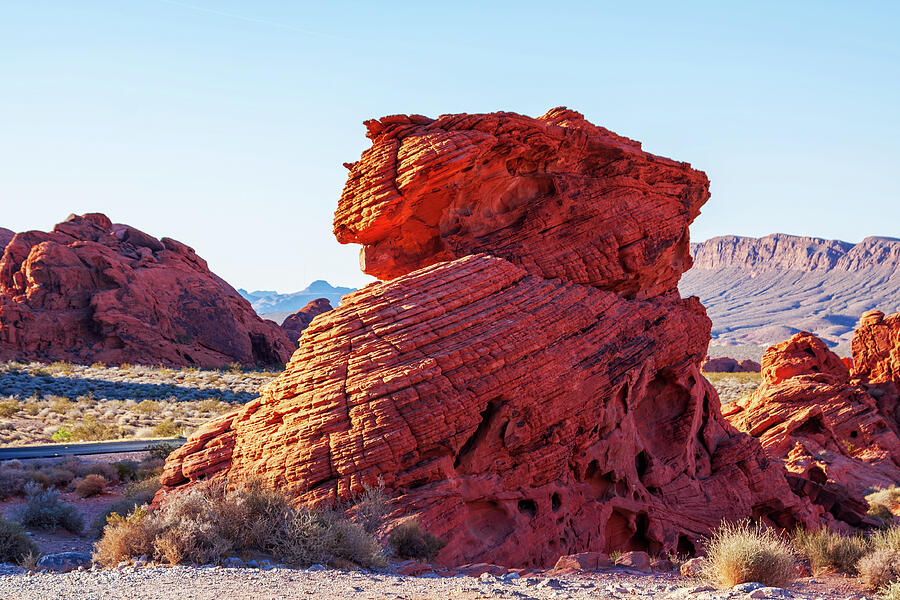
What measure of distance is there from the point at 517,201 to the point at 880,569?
388 inches

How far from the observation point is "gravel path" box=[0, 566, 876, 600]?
824 centimetres

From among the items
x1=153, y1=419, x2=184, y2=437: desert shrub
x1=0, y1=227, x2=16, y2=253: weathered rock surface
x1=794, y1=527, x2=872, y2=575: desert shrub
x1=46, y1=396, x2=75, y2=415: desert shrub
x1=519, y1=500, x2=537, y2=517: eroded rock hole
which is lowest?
x1=153, y1=419, x2=184, y2=437: desert shrub

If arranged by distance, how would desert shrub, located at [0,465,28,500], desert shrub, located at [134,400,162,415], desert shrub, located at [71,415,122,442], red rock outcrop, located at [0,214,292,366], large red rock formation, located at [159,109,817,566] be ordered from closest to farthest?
large red rock formation, located at [159,109,817,566]
desert shrub, located at [0,465,28,500]
desert shrub, located at [71,415,122,442]
desert shrub, located at [134,400,162,415]
red rock outcrop, located at [0,214,292,366]

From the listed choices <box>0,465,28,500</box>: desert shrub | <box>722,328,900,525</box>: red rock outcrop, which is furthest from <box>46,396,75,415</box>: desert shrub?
<box>722,328,900,525</box>: red rock outcrop

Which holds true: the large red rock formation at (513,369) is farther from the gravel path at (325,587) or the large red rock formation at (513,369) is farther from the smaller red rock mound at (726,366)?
the smaller red rock mound at (726,366)

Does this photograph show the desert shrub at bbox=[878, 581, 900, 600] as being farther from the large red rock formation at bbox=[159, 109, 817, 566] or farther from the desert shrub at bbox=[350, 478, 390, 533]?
the desert shrub at bbox=[350, 478, 390, 533]

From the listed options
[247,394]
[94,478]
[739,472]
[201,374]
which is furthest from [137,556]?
[201,374]

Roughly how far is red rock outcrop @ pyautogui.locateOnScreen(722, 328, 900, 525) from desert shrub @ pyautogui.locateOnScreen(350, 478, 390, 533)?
14725 mm

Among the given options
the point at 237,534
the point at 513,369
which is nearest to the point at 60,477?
the point at 237,534

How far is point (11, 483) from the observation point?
60.5 feet

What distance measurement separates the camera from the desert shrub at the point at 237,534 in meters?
9.84

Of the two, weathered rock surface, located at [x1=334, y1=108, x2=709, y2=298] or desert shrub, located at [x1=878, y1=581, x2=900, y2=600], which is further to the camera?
weathered rock surface, located at [x1=334, y1=108, x2=709, y2=298]

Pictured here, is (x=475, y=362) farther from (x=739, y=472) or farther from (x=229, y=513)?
(x=739, y=472)

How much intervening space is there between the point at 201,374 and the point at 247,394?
6.96 metres
